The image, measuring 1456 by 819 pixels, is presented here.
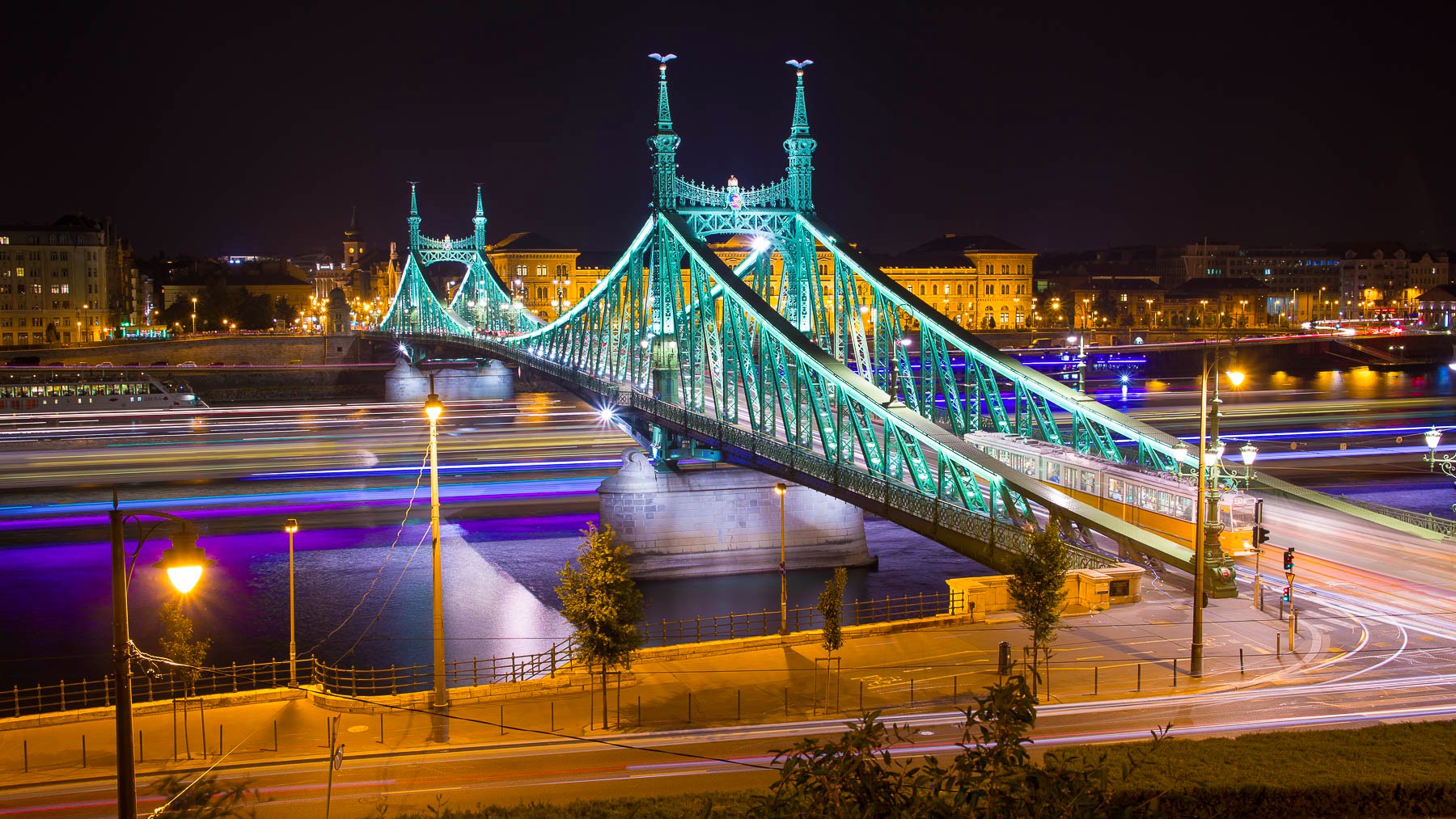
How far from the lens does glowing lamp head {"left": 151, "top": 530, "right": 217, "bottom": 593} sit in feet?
24.2

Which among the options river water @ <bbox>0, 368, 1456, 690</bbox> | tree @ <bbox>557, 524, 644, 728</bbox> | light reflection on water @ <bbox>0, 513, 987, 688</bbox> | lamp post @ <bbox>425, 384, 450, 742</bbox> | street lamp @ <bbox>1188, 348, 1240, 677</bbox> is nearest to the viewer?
lamp post @ <bbox>425, 384, 450, 742</bbox>

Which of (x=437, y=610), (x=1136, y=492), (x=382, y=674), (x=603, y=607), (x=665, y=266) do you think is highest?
(x=665, y=266)

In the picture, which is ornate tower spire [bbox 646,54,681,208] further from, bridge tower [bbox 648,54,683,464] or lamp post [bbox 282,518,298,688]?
lamp post [bbox 282,518,298,688]

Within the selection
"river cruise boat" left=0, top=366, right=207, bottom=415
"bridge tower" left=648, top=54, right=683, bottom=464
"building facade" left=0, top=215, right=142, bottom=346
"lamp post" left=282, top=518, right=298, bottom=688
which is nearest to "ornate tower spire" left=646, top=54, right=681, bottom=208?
"bridge tower" left=648, top=54, right=683, bottom=464

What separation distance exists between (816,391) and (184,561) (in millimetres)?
36858

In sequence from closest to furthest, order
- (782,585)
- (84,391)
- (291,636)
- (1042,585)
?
(1042,585)
(291,636)
(782,585)
(84,391)

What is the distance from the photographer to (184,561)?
738cm

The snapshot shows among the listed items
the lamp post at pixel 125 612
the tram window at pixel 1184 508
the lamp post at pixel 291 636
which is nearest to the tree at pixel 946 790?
the lamp post at pixel 125 612

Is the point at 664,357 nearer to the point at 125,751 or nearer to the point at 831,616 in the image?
the point at 831,616

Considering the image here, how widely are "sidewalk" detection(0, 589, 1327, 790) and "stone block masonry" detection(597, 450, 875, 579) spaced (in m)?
15.3

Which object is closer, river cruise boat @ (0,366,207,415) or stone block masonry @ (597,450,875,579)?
stone block masonry @ (597,450,875,579)

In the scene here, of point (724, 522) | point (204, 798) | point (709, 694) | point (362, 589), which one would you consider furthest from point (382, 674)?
point (204, 798)

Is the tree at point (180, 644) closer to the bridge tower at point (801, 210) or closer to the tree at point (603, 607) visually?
the tree at point (603, 607)

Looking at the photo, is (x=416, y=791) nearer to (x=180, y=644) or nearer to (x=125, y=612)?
(x=125, y=612)
